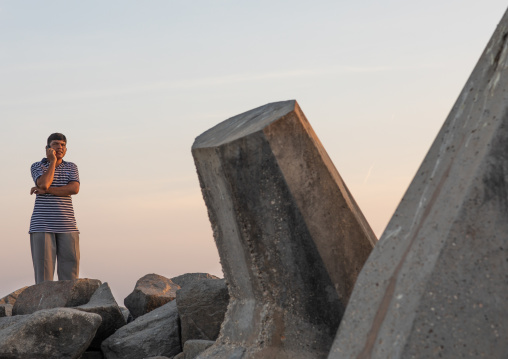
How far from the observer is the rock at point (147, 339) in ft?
17.6

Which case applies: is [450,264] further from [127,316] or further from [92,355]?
[127,316]

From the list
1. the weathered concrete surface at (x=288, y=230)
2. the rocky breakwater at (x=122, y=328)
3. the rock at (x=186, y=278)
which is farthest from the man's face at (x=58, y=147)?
the weathered concrete surface at (x=288, y=230)

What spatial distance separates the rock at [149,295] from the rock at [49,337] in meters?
1.08

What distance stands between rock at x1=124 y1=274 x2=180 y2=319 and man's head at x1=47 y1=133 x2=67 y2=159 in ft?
5.32

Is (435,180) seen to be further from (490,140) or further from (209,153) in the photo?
(209,153)

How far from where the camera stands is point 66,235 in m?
7.39

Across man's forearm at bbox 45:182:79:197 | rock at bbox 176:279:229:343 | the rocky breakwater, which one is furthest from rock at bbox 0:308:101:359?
man's forearm at bbox 45:182:79:197

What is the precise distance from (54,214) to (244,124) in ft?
12.9

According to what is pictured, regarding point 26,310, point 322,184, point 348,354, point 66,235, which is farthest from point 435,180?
point 66,235

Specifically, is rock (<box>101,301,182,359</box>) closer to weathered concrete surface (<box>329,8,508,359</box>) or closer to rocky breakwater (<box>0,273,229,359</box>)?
rocky breakwater (<box>0,273,229,359</box>)

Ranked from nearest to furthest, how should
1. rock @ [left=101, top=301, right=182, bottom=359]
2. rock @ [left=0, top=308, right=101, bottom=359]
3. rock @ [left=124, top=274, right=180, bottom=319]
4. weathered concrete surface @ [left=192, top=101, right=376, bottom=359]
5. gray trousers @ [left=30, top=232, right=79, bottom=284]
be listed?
weathered concrete surface @ [left=192, top=101, right=376, bottom=359] < rock @ [left=0, top=308, right=101, bottom=359] < rock @ [left=101, top=301, right=182, bottom=359] < rock @ [left=124, top=274, right=180, bottom=319] < gray trousers @ [left=30, top=232, right=79, bottom=284]

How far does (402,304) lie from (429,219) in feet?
1.03

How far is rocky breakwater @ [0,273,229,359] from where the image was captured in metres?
5.09

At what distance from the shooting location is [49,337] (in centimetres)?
511
